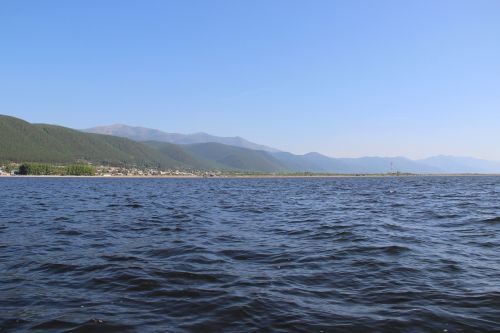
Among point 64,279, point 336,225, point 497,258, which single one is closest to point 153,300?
point 64,279

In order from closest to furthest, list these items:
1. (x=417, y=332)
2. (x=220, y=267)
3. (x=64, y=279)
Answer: (x=417, y=332) < (x=64, y=279) < (x=220, y=267)

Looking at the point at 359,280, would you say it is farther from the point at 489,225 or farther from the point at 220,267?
the point at 489,225

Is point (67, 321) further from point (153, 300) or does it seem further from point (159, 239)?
point (159, 239)

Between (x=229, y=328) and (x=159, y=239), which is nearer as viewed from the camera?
(x=229, y=328)

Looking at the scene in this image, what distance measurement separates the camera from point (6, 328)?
857cm

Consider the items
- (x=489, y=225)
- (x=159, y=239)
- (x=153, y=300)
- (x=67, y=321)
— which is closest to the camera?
(x=67, y=321)

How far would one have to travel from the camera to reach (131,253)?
16.6 meters

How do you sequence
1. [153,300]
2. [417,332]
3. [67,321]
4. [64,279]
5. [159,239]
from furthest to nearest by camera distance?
[159,239], [64,279], [153,300], [67,321], [417,332]

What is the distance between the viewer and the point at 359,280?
12.6 m

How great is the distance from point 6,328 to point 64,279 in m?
3.97

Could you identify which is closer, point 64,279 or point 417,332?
point 417,332

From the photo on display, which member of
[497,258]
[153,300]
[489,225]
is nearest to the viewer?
[153,300]

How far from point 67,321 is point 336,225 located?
19214 millimetres

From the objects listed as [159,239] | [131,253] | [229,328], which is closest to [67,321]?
[229,328]
